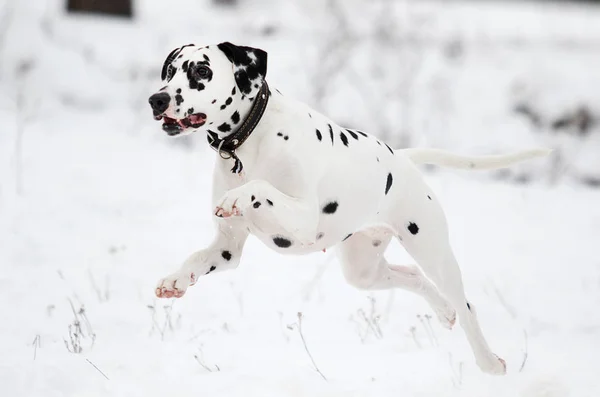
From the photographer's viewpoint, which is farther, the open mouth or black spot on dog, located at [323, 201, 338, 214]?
black spot on dog, located at [323, 201, 338, 214]

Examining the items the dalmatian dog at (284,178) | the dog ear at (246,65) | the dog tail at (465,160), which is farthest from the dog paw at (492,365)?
the dog ear at (246,65)

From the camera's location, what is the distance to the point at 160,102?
3176 millimetres

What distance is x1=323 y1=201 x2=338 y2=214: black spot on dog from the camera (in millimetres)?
3713

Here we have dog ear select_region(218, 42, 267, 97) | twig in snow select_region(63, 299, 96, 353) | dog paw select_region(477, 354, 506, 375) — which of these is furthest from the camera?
twig in snow select_region(63, 299, 96, 353)

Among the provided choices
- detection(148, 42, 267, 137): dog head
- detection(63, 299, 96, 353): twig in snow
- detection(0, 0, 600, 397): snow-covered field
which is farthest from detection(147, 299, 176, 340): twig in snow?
detection(148, 42, 267, 137): dog head

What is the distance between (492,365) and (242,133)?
2.01 m

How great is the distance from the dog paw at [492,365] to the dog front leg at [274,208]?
4.56ft

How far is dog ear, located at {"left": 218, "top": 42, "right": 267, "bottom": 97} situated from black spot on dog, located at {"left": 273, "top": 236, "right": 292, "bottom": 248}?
2.26 ft

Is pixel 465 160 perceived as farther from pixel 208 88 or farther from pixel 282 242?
pixel 208 88

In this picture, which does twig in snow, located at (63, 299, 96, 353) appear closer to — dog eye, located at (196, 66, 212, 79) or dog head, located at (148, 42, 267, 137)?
dog head, located at (148, 42, 267, 137)

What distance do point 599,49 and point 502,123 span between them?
4608 millimetres

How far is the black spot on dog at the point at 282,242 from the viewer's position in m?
3.61

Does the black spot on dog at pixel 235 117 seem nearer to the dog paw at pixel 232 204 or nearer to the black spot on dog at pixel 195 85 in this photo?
the black spot on dog at pixel 195 85

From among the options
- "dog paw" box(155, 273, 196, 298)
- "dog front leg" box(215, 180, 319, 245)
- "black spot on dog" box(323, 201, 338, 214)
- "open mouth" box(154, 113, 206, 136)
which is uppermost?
"open mouth" box(154, 113, 206, 136)
